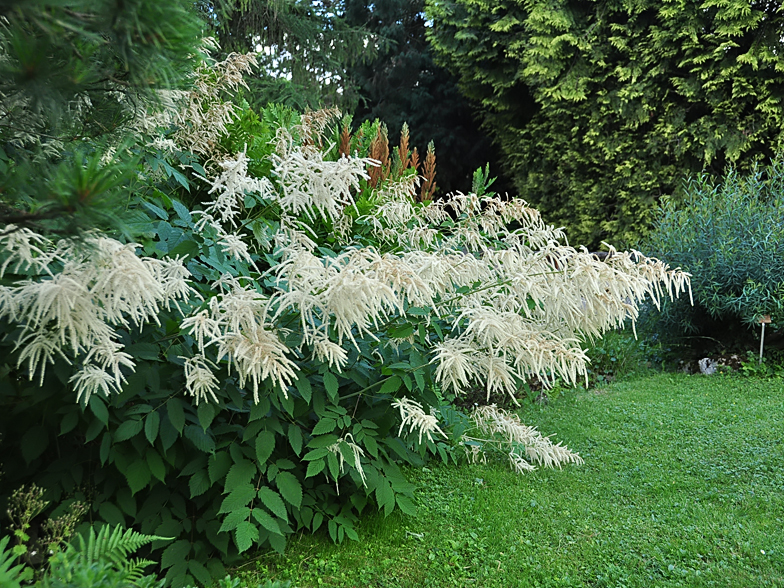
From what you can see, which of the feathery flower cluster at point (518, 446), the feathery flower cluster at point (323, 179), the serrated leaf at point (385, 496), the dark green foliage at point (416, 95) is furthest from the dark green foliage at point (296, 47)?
the serrated leaf at point (385, 496)

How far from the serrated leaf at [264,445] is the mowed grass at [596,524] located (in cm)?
62

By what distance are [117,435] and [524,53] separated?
9.76 m

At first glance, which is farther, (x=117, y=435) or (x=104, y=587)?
(x=117, y=435)

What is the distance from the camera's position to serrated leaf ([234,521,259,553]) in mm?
1904

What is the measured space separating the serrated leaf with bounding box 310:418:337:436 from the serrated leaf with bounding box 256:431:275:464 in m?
0.17

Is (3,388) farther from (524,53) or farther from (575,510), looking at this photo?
(524,53)

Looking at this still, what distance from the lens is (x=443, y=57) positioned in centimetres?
1246

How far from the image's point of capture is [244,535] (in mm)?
1926

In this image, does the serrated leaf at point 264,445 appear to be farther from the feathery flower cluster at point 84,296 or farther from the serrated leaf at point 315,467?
the feathery flower cluster at point 84,296

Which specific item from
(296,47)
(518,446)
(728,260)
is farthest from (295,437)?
(296,47)

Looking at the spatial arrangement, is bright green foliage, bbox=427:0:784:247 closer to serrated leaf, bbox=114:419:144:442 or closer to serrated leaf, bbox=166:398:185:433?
serrated leaf, bbox=166:398:185:433

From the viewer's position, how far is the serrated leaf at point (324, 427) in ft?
7.01

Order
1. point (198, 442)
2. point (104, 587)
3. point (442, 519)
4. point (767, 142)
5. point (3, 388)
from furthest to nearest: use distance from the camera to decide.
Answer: point (767, 142)
point (442, 519)
point (198, 442)
point (3, 388)
point (104, 587)

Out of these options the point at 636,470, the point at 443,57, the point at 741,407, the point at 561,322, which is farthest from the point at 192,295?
the point at 443,57
